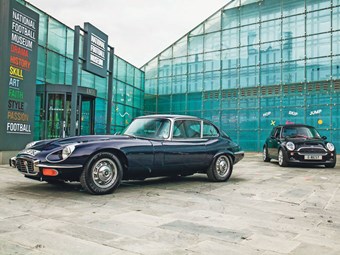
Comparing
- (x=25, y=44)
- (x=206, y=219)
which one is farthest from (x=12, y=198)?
(x=25, y=44)

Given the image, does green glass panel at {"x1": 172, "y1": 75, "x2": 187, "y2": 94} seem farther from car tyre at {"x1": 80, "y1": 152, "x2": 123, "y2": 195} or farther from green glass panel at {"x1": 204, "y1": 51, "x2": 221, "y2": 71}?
car tyre at {"x1": 80, "y1": 152, "x2": 123, "y2": 195}

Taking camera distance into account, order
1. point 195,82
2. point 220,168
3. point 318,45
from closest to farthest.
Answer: point 220,168, point 318,45, point 195,82

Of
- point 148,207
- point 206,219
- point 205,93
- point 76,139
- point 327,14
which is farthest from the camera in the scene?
point 205,93

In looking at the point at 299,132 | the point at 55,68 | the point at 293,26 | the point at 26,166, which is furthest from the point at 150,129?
the point at 293,26

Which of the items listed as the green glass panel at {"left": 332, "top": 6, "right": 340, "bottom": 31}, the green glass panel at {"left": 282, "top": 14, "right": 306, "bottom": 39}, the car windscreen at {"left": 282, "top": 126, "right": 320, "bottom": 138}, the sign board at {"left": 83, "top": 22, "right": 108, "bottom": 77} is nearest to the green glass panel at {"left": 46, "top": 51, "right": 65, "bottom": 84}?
the sign board at {"left": 83, "top": 22, "right": 108, "bottom": 77}

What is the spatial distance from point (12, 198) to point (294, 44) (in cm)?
Result: 2291

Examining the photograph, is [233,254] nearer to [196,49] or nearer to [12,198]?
[12,198]

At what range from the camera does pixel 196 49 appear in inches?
1112

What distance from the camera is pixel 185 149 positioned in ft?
21.3

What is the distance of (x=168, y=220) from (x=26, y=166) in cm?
257

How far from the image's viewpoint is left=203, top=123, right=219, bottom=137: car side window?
7.13 meters

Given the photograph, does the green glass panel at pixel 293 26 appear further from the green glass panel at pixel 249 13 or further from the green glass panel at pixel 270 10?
the green glass panel at pixel 249 13

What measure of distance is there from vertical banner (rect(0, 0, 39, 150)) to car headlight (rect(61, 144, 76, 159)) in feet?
19.0

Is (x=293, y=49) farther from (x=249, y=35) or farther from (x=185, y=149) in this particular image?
(x=185, y=149)
